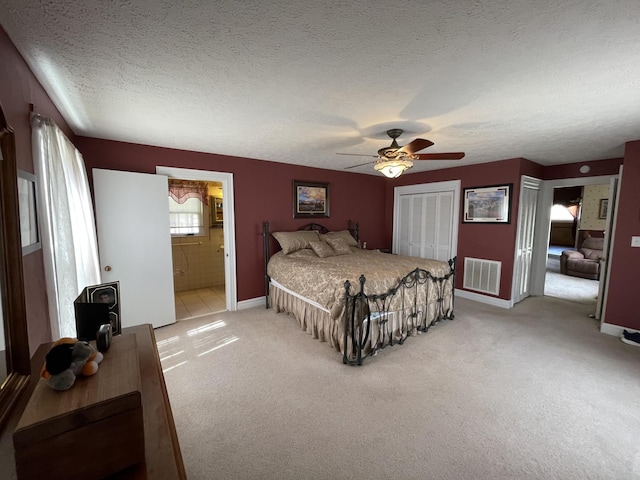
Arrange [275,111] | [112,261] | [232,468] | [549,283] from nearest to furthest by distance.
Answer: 1. [232,468]
2. [275,111]
3. [112,261]
4. [549,283]

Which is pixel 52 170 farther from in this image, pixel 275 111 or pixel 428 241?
pixel 428 241

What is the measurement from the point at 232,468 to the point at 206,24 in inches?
95.9

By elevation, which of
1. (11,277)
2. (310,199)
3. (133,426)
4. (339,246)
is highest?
(310,199)

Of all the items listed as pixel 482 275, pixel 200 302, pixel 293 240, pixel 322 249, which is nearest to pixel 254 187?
pixel 293 240

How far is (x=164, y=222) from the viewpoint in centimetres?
342

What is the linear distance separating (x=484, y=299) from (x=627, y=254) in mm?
1809

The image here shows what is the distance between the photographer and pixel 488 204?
4.42 meters

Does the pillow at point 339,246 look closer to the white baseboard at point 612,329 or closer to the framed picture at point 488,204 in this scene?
the framed picture at point 488,204

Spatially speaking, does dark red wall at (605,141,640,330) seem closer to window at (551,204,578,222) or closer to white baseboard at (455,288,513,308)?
white baseboard at (455,288,513,308)

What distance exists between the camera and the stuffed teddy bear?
Answer: 731 mm

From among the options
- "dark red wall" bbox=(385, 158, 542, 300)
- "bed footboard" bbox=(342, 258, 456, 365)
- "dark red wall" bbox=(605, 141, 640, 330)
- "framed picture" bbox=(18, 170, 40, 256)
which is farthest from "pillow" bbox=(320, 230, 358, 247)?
"framed picture" bbox=(18, 170, 40, 256)

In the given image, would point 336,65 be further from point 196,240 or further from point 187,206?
point 196,240

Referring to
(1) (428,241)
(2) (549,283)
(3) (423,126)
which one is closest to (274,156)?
(3) (423,126)

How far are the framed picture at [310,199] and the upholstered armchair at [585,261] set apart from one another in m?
6.30
